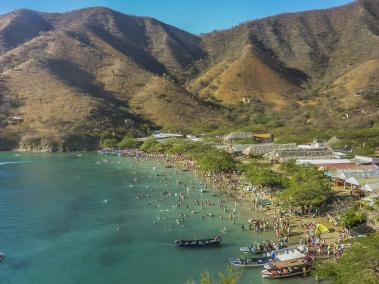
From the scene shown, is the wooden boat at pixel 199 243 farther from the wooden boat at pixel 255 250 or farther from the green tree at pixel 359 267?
the green tree at pixel 359 267

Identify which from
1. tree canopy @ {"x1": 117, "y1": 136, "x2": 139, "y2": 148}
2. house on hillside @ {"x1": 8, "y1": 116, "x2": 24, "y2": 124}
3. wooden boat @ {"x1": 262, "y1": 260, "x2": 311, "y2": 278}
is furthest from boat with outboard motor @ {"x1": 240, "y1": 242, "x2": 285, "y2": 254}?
house on hillside @ {"x1": 8, "y1": 116, "x2": 24, "y2": 124}

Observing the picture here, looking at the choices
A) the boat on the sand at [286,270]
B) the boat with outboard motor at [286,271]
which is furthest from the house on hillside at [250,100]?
the boat with outboard motor at [286,271]

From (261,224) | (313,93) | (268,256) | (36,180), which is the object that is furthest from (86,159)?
(313,93)

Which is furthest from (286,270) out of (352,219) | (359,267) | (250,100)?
(250,100)

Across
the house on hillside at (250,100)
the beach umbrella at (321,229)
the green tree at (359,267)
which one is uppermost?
the house on hillside at (250,100)

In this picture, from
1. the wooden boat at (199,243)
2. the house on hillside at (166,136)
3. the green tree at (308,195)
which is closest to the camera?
the wooden boat at (199,243)

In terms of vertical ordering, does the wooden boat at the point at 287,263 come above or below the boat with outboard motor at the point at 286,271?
above

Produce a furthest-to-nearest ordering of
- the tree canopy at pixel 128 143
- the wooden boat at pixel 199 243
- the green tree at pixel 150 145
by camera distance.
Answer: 1. the tree canopy at pixel 128 143
2. the green tree at pixel 150 145
3. the wooden boat at pixel 199 243
